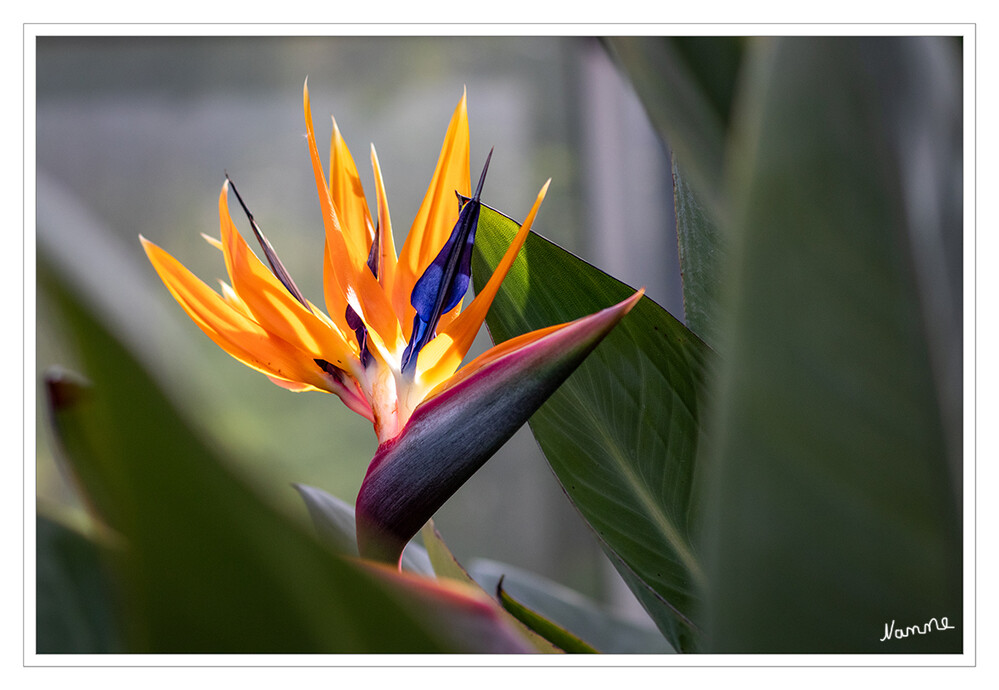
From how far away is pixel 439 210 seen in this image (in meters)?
0.43

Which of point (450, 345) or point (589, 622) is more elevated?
point (450, 345)

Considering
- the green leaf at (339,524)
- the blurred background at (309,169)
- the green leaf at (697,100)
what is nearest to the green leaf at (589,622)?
the green leaf at (339,524)

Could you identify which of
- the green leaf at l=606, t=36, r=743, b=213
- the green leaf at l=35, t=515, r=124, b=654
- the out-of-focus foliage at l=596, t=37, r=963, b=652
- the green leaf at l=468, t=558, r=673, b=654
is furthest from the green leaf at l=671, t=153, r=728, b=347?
the green leaf at l=35, t=515, r=124, b=654

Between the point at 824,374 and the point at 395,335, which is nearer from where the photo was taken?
the point at 824,374

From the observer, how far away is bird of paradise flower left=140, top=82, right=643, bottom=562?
13.7 inches

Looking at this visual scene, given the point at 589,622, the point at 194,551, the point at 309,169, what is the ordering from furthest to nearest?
the point at 309,169
the point at 589,622
the point at 194,551
